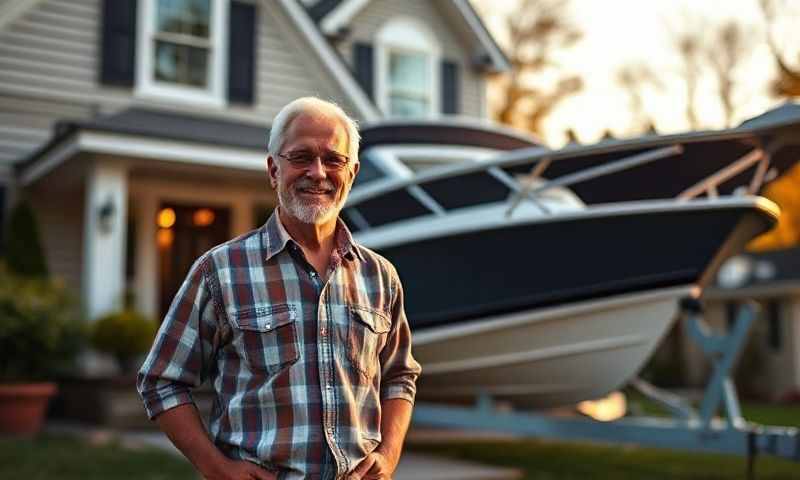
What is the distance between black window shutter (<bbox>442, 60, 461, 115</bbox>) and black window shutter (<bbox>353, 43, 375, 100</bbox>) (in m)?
1.24

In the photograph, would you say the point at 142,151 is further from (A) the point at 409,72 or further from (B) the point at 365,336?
(B) the point at 365,336

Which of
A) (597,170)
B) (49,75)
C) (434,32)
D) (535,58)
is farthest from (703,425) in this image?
(535,58)

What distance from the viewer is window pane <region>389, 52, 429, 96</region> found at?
45.0 ft

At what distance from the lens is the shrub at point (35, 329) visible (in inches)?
317

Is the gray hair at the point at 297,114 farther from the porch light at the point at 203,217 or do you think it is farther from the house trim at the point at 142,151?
the porch light at the point at 203,217

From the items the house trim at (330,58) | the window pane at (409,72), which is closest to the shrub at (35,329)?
the house trim at (330,58)

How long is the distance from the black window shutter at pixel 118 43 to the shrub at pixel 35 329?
2966 millimetres

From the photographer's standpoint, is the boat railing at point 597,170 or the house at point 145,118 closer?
Answer: the boat railing at point 597,170

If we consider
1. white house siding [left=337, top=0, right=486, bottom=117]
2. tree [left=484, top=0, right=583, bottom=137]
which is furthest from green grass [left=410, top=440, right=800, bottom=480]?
tree [left=484, top=0, right=583, bottom=137]

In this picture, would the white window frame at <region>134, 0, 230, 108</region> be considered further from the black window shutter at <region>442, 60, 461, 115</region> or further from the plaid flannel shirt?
the plaid flannel shirt

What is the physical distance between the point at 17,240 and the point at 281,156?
8629 millimetres

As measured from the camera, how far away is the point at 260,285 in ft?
5.71

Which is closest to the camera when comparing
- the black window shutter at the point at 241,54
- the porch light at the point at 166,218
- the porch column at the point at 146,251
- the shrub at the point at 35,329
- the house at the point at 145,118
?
the shrub at the point at 35,329

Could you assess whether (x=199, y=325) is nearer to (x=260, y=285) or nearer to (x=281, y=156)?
(x=260, y=285)
